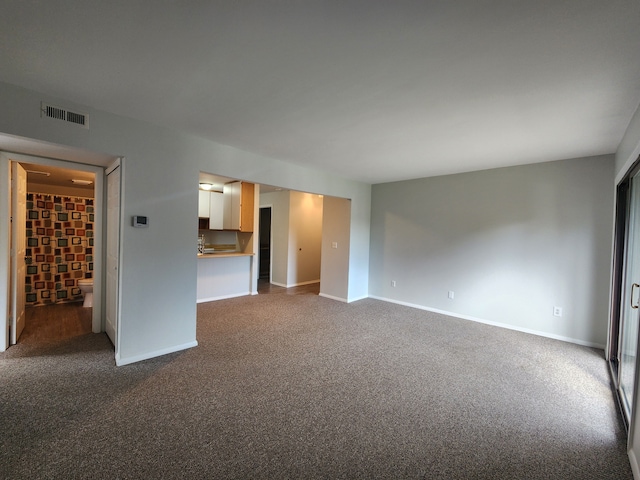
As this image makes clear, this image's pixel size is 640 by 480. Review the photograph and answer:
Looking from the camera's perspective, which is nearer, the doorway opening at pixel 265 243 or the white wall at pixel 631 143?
the white wall at pixel 631 143

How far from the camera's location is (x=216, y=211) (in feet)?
19.9

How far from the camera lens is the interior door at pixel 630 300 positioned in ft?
7.36

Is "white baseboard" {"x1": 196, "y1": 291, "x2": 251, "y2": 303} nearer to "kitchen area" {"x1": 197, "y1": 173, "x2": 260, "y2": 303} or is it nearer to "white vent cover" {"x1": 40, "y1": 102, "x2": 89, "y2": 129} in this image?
"kitchen area" {"x1": 197, "y1": 173, "x2": 260, "y2": 303}

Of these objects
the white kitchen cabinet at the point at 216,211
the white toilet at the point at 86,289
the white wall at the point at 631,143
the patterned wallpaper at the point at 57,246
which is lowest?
the white toilet at the point at 86,289

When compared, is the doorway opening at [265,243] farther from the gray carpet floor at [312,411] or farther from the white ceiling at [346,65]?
the white ceiling at [346,65]

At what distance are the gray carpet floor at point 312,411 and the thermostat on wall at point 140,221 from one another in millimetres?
1383

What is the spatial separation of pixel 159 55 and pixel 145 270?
2015 mm

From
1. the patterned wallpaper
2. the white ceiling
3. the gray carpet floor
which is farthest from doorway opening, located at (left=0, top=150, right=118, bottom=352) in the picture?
the white ceiling

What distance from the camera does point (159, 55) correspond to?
1750 mm

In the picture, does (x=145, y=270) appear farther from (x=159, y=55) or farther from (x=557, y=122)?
(x=557, y=122)

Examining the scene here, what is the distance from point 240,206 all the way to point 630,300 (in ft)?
18.4

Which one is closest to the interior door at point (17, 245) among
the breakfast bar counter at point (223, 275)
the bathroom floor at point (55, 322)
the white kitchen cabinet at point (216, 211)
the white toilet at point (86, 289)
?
the bathroom floor at point (55, 322)

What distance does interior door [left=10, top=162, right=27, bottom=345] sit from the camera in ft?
9.94

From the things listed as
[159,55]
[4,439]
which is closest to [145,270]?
[4,439]
